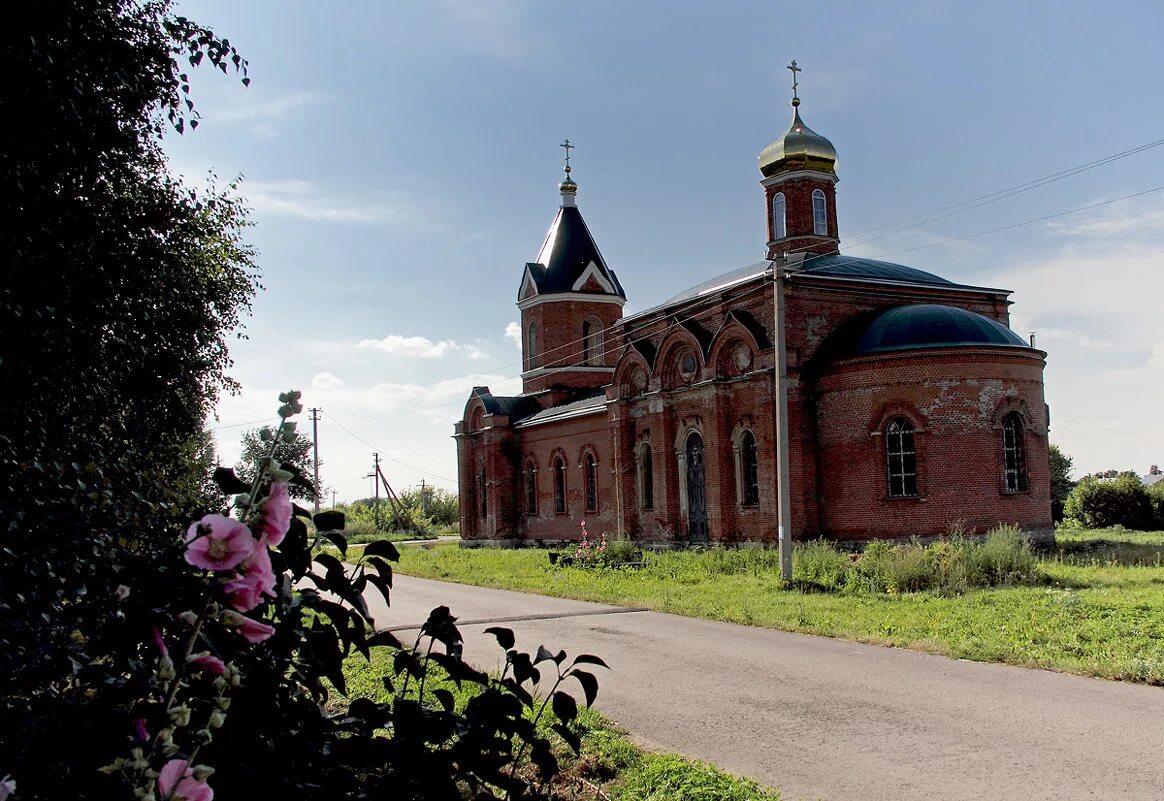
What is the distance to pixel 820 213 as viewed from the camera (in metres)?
28.1

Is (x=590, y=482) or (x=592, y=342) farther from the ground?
(x=592, y=342)

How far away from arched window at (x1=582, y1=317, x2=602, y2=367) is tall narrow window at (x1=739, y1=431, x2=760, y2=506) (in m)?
14.1

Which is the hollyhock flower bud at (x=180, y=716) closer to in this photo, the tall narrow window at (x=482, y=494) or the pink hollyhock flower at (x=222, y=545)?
the pink hollyhock flower at (x=222, y=545)

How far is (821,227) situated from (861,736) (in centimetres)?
2308

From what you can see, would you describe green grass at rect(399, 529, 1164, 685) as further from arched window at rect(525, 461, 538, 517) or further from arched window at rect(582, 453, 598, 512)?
arched window at rect(525, 461, 538, 517)

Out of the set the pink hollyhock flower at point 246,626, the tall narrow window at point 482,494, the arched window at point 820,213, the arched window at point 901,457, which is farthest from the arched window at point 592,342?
the pink hollyhock flower at point 246,626

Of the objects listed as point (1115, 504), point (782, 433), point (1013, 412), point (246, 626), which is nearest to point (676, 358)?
point (1013, 412)

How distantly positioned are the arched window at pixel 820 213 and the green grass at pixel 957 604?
424 inches

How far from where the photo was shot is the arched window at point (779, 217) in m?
28.2

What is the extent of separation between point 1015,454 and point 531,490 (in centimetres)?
1882

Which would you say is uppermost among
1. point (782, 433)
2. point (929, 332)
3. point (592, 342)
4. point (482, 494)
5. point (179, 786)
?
point (592, 342)

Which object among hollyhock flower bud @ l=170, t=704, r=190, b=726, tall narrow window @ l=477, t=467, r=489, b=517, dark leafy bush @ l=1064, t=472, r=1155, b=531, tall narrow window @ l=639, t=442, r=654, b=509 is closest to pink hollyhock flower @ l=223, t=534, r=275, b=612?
hollyhock flower bud @ l=170, t=704, r=190, b=726

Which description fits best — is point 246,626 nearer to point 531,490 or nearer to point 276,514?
point 276,514

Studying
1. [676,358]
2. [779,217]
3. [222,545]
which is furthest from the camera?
[779,217]
